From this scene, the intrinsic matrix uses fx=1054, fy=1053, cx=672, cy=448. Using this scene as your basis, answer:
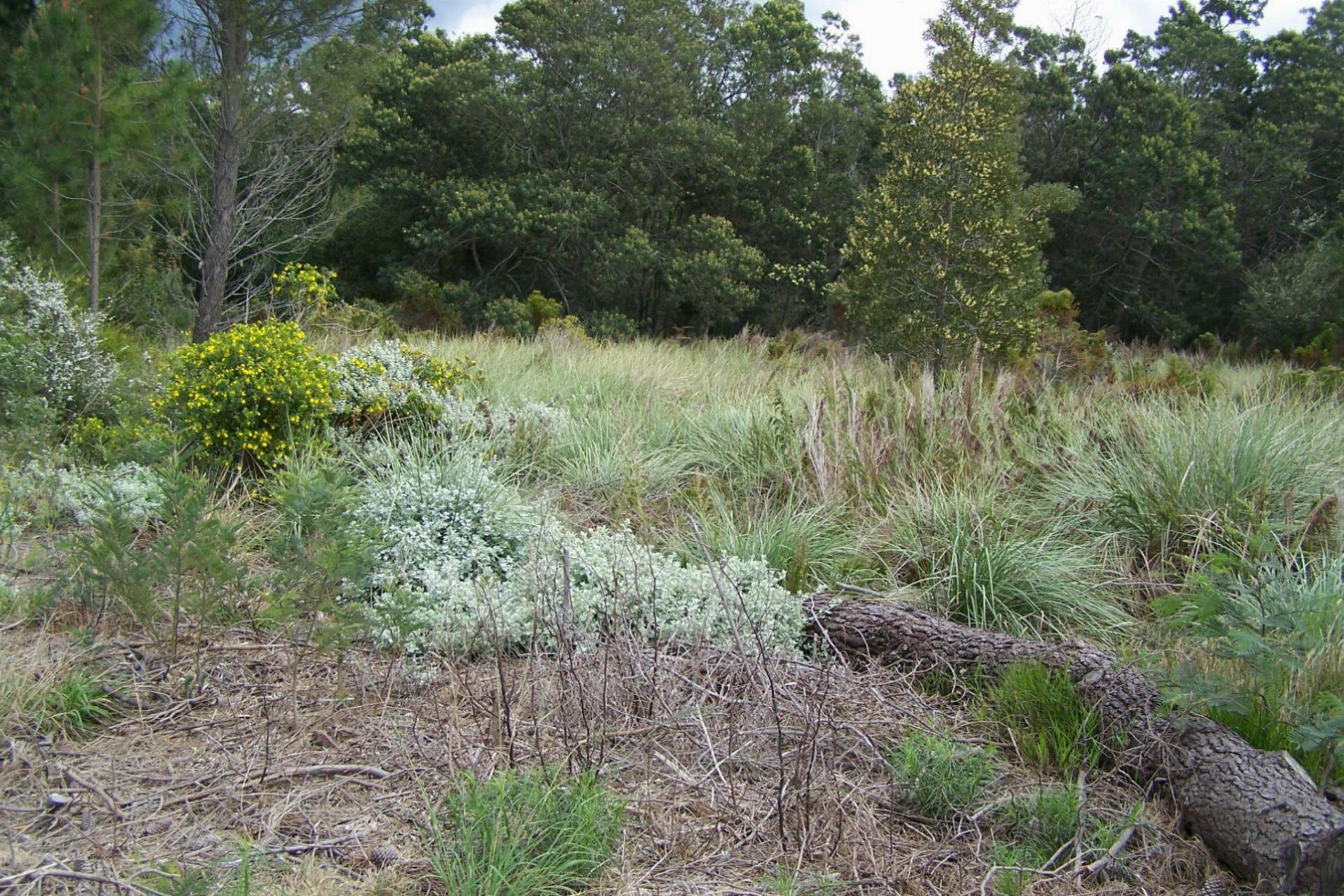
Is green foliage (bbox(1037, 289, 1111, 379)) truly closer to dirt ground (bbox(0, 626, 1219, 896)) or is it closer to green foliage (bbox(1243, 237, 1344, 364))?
dirt ground (bbox(0, 626, 1219, 896))

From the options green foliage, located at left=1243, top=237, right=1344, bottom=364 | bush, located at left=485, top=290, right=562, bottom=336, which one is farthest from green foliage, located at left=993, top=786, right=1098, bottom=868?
green foliage, located at left=1243, top=237, right=1344, bottom=364

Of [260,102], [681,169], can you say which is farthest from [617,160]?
[260,102]

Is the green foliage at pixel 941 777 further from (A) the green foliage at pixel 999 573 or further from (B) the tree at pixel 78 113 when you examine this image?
(B) the tree at pixel 78 113

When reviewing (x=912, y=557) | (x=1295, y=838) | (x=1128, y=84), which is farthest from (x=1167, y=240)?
(x=1295, y=838)

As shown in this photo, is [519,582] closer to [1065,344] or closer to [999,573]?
[999,573]

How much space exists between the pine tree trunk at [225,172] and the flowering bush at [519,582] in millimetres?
8136

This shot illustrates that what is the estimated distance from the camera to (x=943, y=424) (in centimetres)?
647

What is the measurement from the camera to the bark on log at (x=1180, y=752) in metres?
2.73

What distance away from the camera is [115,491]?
15.7 ft

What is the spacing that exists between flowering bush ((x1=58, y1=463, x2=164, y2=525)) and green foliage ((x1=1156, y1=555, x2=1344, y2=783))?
4.30m

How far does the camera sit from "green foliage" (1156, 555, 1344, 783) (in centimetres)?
306

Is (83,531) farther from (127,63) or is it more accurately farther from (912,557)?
(127,63)

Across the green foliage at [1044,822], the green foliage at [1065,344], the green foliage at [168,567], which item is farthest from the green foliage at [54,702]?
the green foliage at [1065,344]

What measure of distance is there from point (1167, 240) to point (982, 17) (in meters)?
15.0
